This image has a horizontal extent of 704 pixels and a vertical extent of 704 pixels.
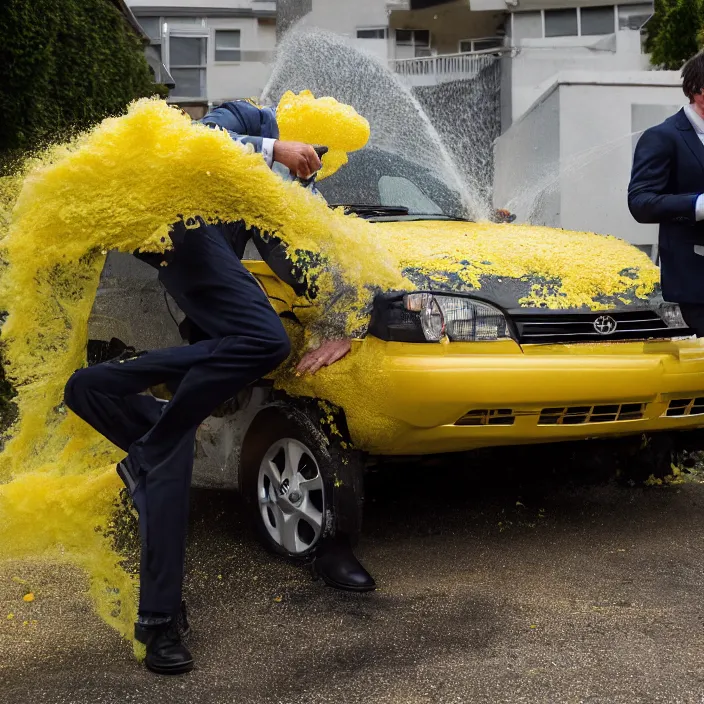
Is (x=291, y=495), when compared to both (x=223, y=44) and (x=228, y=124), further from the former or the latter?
(x=223, y=44)

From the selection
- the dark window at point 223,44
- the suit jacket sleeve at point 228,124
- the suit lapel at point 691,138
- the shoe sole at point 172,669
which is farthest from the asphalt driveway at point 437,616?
the dark window at point 223,44

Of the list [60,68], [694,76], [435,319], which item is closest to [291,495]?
[435,319]

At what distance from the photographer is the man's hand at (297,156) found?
312 cm

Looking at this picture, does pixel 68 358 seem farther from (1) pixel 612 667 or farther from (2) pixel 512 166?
(2) pixel 512 166

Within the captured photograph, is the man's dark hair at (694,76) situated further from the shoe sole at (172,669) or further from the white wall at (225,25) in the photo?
the white wall at (225,25)

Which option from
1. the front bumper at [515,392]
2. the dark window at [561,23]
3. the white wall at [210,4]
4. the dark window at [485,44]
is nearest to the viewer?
the front bumper at [515,392]

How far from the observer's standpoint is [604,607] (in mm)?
3354

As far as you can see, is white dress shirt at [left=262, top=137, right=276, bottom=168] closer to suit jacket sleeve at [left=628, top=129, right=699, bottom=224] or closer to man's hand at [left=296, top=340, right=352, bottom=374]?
man's hand at [left=296, top=340, right=352, bottom=374]

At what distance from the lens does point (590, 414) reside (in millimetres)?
3695

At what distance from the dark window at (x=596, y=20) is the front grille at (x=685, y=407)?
31.5 metres

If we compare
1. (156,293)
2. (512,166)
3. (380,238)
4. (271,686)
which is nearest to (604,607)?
(271,686)

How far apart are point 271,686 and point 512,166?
1286 cm

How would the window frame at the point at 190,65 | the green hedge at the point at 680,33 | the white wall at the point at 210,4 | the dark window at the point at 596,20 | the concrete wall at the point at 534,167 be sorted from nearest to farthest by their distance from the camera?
the concrete wall at the point at 534,167 < the green hedge at the point at 680,33 < the dark window at the point at 596,20 < the white wall at the point at 210,4 < the window frame at the point at 190,65

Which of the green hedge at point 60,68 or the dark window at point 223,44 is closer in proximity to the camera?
the green hedge at point 60,68
